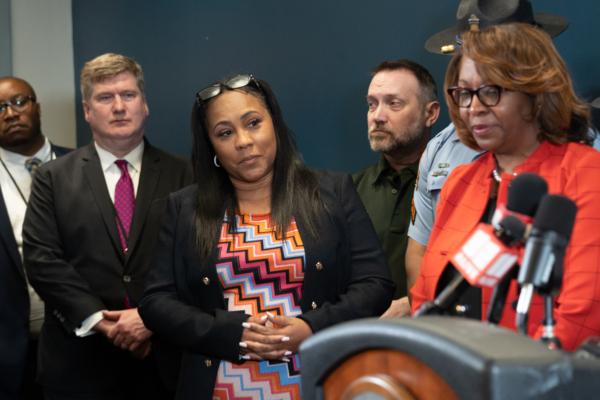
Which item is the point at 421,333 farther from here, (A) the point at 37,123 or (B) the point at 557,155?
(A) the point at 37,123

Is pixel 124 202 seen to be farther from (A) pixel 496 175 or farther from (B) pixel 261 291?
(A) pixel 496 175

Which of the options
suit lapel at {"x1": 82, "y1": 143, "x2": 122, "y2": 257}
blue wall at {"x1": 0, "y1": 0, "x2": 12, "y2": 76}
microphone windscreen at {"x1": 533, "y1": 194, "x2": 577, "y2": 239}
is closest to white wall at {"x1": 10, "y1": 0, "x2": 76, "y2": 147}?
blue wall at {"x1": 0, "y1": 0, "x2": 12, "y2": 76}

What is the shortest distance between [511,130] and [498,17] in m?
0.85

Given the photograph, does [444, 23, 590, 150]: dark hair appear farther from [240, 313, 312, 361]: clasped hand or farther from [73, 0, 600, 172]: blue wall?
[73, 0, 600, 172]: blue wall

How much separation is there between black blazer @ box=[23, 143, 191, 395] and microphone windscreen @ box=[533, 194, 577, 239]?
2222 millimetres

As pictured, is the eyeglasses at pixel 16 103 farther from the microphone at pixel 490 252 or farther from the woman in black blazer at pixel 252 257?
the microphone at pixel 490 252

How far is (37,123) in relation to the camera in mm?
4199

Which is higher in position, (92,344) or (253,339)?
(253,339)

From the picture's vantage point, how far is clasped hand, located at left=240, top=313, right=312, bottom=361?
2.34 metres

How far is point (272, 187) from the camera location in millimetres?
2596

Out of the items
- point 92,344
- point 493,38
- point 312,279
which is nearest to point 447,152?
point 312,279

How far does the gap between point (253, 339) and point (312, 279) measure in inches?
8.8

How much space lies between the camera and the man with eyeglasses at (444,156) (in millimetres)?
2547

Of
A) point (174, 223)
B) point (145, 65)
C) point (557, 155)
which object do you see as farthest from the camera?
point (145, 65)
